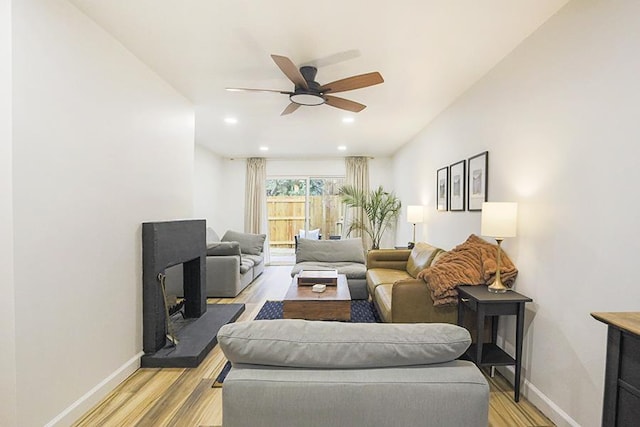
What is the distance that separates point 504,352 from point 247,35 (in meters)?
2.97

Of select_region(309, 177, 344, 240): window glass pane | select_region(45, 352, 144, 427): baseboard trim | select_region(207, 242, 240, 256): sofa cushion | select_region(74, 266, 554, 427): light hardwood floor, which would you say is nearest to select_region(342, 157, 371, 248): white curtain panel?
select_region(309, 177, 344, 240): window glass pane

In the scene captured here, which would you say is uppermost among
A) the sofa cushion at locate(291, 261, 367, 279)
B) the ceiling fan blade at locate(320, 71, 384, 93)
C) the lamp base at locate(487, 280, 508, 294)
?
the ceiling fan blade at locate(320, 71, 384, 93)

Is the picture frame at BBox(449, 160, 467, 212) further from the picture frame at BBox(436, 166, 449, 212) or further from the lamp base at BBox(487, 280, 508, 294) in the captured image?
the lamp base at BBox(487, 280, 508, 294)

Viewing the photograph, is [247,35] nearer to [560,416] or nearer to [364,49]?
[364,49]

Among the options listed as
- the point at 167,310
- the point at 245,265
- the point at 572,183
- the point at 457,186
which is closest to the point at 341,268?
the point at 245,265

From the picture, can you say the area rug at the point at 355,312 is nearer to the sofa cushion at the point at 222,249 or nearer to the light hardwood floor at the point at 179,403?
the sofa cushion at the point at 222,249

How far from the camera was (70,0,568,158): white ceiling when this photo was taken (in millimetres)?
2051

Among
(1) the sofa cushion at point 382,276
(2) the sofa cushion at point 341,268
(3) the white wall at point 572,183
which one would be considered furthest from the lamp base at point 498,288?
(2) the sofa cushion at point 341,268

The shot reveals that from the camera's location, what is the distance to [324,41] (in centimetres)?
246

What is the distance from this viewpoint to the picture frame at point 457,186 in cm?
353

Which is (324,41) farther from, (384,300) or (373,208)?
(373,208)

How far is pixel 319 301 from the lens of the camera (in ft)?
11.0

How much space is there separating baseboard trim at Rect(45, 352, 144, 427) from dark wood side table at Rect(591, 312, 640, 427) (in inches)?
103

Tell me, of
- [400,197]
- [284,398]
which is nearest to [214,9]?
[284,398]
